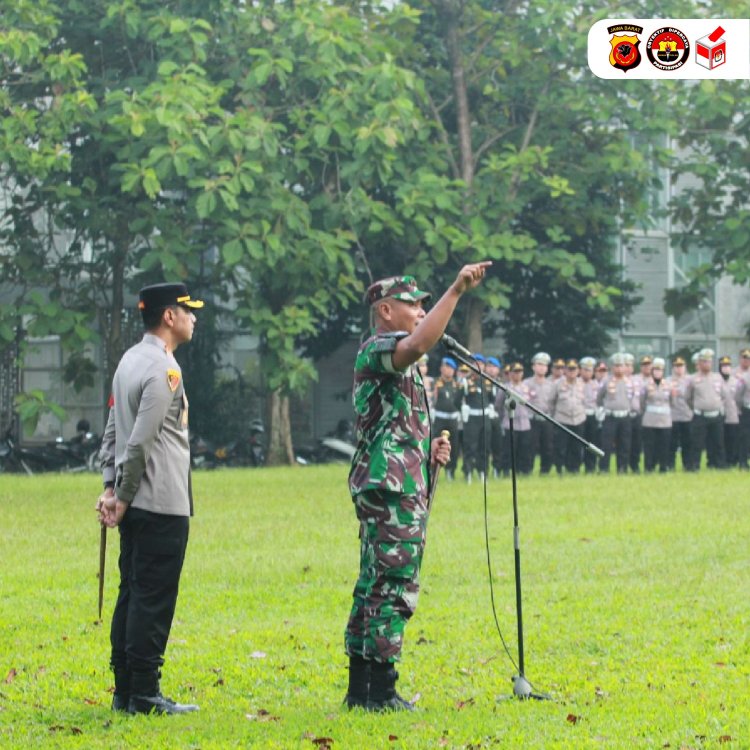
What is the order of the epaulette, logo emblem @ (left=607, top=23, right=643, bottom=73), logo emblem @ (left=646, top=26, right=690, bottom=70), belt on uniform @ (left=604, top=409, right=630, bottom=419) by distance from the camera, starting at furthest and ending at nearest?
belt on uniform @ (left=604, top=409, right=630, bottom=419) → logo emblem @ (left=607, top=23, right=643, bottom=73) → logo emblem @ (left=646, top=26, right=690, bottom=70) → the epaulette

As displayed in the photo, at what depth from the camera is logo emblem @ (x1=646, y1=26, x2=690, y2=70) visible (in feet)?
85.6

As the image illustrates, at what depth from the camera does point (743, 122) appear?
3369 cm

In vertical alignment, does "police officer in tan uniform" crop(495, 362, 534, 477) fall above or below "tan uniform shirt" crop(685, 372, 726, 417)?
below

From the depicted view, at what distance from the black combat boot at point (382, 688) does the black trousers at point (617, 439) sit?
823 inches

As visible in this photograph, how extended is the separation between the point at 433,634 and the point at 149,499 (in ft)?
11.0

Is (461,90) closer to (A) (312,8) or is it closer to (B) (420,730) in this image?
(A) (312,8)

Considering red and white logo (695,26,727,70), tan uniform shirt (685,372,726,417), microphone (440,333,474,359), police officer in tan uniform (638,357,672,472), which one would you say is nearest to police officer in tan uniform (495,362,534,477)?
police officer in tan uniform (638,357,672,472)


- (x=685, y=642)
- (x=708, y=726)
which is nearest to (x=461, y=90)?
(x=685, y=642)

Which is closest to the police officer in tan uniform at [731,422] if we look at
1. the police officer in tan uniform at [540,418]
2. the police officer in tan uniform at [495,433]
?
the police officer in tan uniform at [540,418]

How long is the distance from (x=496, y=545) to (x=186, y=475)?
7963 mm

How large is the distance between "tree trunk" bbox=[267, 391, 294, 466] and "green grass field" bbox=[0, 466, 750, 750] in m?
12.4

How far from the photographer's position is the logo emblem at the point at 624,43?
27.6 m

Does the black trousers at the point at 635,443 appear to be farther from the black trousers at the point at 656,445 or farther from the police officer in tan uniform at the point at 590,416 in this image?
the police officer in tan uniform at the point at 590,416

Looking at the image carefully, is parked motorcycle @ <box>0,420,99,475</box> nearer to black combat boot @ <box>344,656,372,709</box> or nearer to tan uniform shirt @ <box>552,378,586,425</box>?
tan uniform shirt @ <box>552,378,586,425</box>
